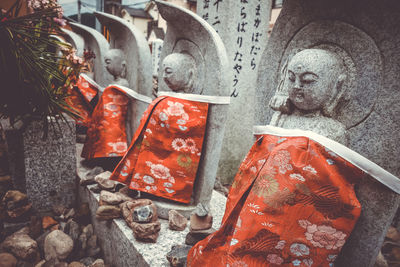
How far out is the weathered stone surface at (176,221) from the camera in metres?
2.07

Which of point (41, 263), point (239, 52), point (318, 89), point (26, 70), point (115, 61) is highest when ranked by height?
point (239, 52)

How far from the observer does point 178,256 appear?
1.66 metres

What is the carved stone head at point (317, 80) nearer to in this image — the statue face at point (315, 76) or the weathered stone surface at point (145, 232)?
the statue face at point (315, 76)

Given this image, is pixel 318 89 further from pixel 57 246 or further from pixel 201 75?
pixel 57 246

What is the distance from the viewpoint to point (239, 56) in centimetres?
373

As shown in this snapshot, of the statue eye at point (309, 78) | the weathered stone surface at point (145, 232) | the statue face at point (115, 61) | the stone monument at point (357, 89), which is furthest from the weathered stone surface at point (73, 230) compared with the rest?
the statue eye at point (309, 78)

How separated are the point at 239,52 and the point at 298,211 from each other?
299 centimetres

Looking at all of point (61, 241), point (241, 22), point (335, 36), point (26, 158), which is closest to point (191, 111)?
point (335, 36)

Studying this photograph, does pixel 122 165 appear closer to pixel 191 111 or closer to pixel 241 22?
pixel 191 111

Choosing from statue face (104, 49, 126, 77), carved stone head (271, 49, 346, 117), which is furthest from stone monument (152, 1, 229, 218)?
statue face (104, 49, 126, 77)

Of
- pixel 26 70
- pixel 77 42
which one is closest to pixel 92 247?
pixel 26 70

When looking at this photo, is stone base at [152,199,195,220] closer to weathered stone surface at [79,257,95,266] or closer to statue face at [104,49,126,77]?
weathered stone surface at [79,257,95,266]

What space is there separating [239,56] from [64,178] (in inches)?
114

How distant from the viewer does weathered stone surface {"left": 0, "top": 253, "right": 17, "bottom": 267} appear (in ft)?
6.77
